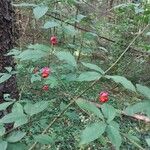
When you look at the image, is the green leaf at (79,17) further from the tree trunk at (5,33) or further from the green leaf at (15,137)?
the tree trunk at (5,33)

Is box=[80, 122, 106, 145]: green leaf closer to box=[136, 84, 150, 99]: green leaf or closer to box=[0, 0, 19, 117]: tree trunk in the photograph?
box=[136, 84, 150, 99]: green leaf

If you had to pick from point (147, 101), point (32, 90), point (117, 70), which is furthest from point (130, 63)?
point (147, 101)

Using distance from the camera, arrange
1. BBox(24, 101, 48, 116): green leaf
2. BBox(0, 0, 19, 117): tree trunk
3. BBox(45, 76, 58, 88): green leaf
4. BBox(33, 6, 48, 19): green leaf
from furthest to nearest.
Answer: BBox(0, 0, 19, 117): tree trunk, BBox(45, 76, 58, 88): green leaf, BBox(33, 6, 48, 19): green leaf, BBox(24, 101, 48, 116): green leaf

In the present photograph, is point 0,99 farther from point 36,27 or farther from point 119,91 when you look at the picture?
point 36,27

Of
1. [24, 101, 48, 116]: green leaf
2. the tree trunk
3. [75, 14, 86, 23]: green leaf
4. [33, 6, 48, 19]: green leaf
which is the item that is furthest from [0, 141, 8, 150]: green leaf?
the tree trunk

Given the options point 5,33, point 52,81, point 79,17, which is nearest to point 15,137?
point 52,81

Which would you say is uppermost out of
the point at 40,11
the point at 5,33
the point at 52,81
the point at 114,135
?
the point at 40,11

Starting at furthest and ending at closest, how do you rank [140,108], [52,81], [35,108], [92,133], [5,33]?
[5,33], [52,81], [35,108], [140,108], [92,133]

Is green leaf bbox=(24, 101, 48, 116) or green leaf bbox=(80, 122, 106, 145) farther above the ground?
green leaf bbox=(80, 122, 106, 145)

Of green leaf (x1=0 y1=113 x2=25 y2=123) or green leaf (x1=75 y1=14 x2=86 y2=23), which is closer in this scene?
green leaf (x1=0 y1=113 x2=25 y2=123)

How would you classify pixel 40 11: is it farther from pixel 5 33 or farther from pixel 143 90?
pixel 5 33

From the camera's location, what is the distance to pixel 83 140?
1.10 meters

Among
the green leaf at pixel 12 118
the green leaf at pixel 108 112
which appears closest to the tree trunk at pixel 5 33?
the green leaf at pixel 12 118

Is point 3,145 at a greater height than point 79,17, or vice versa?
point 79,17
